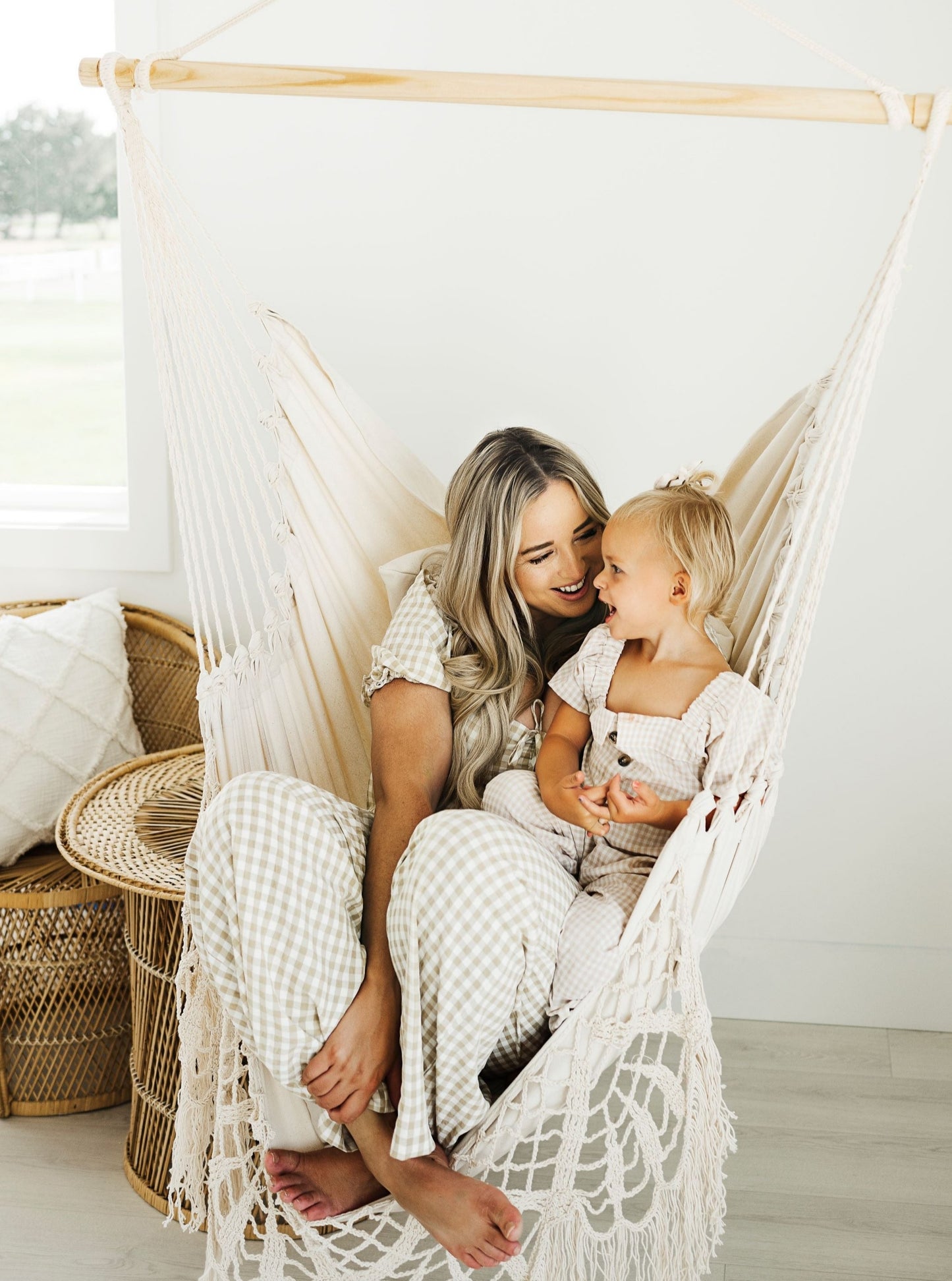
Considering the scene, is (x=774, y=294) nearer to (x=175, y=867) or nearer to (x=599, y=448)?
(x=599, y=448)

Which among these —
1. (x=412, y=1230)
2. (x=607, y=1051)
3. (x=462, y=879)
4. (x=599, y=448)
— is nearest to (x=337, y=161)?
(x=599, y=448)

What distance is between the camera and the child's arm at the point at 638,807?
1.24 metres

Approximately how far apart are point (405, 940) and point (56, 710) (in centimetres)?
96

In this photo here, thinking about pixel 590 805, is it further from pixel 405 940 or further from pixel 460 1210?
pixel 460 1210

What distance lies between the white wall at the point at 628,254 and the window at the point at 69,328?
25 centimetres

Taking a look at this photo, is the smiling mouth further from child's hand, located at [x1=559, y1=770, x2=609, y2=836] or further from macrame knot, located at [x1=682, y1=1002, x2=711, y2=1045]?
macrame knot, located at [x1=682, y1=1002, x2=711, y2=1045]

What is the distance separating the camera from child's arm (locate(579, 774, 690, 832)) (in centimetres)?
124

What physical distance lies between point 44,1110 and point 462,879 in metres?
1.03

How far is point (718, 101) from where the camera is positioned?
1.18 metres

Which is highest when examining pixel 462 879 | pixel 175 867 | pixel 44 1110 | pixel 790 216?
pixel 790 216

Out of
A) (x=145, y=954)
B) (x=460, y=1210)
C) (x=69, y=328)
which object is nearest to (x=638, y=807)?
(x=460, y=1210)

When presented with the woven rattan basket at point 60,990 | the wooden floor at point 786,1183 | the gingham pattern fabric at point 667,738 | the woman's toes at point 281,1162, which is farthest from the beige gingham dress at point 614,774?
the woven rattan basket at point 60,990

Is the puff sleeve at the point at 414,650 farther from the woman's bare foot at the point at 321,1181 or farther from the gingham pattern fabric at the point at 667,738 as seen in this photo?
the woman's bare foot at the point at 321,1181

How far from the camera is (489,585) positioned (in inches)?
56.5
